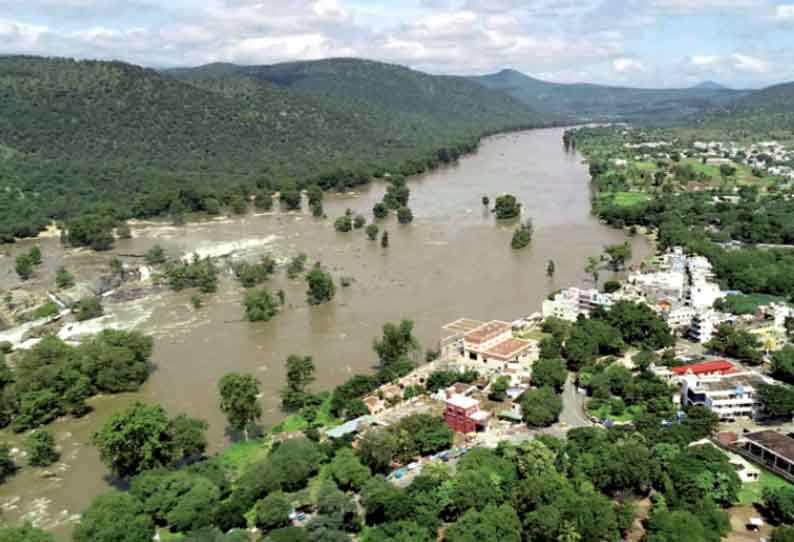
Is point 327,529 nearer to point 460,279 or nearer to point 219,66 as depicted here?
point 460,279

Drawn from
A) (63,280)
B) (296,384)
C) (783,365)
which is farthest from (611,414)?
(63,280)

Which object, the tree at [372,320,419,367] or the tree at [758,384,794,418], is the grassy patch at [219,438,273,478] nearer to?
the tree at [372,320,419,367]

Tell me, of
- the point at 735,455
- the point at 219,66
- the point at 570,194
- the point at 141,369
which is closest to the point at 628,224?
the point at 570,194

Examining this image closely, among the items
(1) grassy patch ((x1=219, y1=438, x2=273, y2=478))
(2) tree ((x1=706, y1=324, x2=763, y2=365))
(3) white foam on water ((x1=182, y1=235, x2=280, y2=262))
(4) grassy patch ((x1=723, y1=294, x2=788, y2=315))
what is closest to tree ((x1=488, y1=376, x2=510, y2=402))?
(1) grassy patch ((x1=219, y1=438, x2=273, y2=478))

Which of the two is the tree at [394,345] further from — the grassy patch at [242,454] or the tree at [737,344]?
the tree at [737,344]

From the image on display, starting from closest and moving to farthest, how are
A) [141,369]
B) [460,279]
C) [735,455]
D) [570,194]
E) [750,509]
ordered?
[750,509] < [735,455] < [141,369] < [460,279] < [570,194]

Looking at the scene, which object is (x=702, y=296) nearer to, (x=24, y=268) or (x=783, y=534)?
(x=783, y=534)

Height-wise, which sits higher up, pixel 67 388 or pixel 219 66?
pixel 219 66
